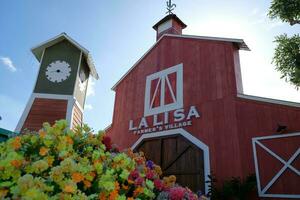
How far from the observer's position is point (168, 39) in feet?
34.9

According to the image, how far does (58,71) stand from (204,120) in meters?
6.03

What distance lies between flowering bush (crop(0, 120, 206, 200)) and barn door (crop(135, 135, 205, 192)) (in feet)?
17.4

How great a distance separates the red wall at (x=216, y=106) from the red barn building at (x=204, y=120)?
0.03 metres

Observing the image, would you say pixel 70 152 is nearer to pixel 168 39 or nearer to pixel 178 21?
pixel 168 39

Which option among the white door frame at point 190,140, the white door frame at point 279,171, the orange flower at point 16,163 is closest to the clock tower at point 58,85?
the white door frame at point 190,140

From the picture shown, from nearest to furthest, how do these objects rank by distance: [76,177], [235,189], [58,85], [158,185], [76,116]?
[76,177] → [158,185] → [235,189] → [58,85] → [76,116]

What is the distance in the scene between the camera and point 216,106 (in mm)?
7848

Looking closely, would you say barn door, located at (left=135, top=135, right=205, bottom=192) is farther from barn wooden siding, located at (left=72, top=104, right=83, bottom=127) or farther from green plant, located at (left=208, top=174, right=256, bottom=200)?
barn wooden siding, located at (left=72, top=104, right=83, bottom=127)

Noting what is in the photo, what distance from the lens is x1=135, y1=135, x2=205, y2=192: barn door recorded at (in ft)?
25.0

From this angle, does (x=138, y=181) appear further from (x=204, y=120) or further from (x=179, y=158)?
(x=179, y=158)

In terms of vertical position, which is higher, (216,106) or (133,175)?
(216,106)

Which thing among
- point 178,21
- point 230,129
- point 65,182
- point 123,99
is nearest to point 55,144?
point 65,182

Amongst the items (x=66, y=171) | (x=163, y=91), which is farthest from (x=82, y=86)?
(x=66, y=171)

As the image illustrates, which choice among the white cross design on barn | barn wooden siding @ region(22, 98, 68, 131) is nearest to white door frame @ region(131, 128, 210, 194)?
the white cross design on barn
